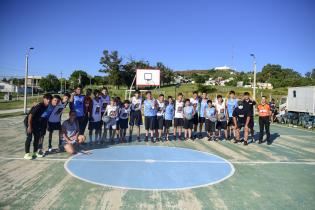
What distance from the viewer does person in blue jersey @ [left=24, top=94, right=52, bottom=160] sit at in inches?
325

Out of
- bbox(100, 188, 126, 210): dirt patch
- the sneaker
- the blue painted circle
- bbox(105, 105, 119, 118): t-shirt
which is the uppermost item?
bbox(105, 105, 119, 118): t-shirt

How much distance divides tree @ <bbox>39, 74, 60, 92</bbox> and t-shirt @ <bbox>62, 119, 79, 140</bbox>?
78238 mm

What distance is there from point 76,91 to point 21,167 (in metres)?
3.31

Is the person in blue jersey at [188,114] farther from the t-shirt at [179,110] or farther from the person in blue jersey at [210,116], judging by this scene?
the person in blue jersey at [210,116]

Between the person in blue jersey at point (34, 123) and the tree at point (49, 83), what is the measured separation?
259 ft

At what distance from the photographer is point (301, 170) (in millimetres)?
8242

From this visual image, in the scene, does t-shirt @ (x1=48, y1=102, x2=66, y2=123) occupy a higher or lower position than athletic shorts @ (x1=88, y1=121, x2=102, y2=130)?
higher

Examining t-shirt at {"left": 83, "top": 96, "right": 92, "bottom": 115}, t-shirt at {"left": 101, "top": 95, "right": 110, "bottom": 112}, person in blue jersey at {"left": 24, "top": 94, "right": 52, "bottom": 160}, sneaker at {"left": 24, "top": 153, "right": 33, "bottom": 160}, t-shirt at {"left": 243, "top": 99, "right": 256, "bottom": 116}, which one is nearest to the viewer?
person in blue jersey at {"left": 24, "top": 94, "right": 52, "bottom": 160}

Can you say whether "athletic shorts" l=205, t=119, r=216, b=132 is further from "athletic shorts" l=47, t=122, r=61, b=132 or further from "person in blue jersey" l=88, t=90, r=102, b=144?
"athletic shorts" l=47, t=122, r=61, b=132

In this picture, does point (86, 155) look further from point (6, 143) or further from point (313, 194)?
point (313, 194)

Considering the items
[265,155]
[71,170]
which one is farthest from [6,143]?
[265,155]

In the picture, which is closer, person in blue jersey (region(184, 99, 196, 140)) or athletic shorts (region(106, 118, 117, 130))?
athletic shorts (region(106, 118, 117, 130))

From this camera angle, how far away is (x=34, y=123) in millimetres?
8406

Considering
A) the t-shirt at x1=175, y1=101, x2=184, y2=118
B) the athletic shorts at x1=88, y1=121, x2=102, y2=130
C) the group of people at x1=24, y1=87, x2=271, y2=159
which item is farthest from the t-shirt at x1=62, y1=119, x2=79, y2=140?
the t-shirt at x1=175, y1=101, x2=184, y2=118
